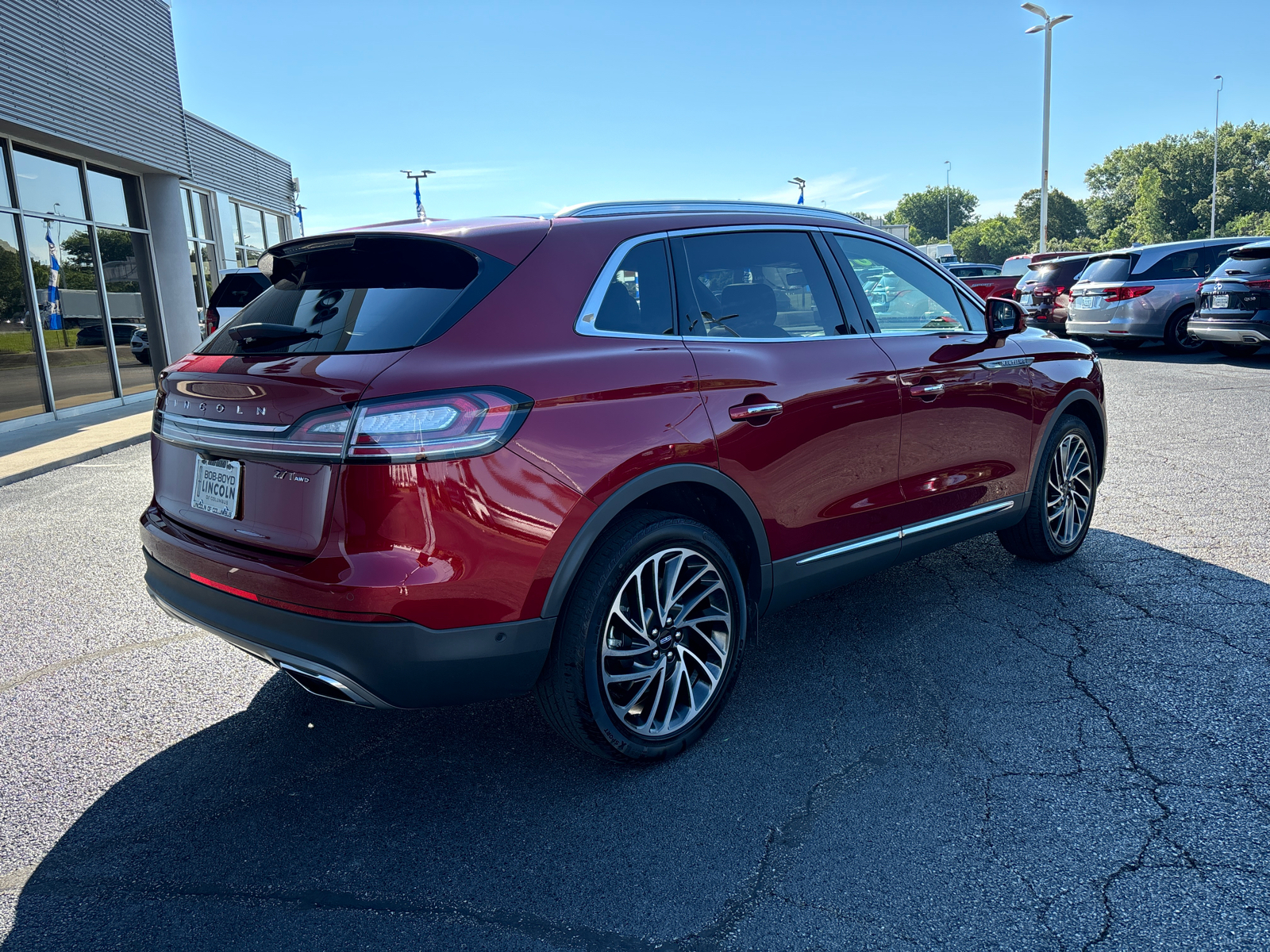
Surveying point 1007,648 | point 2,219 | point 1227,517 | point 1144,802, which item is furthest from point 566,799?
point 2,219

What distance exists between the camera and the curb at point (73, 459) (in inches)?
342

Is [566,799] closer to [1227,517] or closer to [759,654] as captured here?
[759,654]

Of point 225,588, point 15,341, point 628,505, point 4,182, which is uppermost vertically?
point 4,182

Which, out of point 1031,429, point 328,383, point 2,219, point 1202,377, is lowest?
point 1202,377

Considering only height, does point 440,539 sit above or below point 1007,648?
above

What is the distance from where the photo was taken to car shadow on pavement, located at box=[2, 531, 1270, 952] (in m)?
2.28

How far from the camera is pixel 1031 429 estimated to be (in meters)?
4.54

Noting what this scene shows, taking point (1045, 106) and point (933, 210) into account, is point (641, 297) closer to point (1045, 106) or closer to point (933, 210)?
point (1045, 106)

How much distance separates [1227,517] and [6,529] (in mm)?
8133

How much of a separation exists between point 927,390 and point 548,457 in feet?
6.43

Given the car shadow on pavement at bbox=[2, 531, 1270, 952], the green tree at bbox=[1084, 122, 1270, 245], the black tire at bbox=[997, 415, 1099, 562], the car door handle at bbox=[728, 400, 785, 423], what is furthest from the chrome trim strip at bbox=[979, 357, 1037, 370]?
the green tree at bbox=[1084, 122, 1270, 245]

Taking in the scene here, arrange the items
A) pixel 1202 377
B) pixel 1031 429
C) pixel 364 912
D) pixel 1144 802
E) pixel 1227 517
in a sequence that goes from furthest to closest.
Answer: pixel 1202 377
pixel 1227 517
pixel 1031 429
pixel 1144 802
pixel 364 912

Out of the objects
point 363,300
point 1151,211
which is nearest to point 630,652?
point 363,300

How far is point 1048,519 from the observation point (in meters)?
4.80
